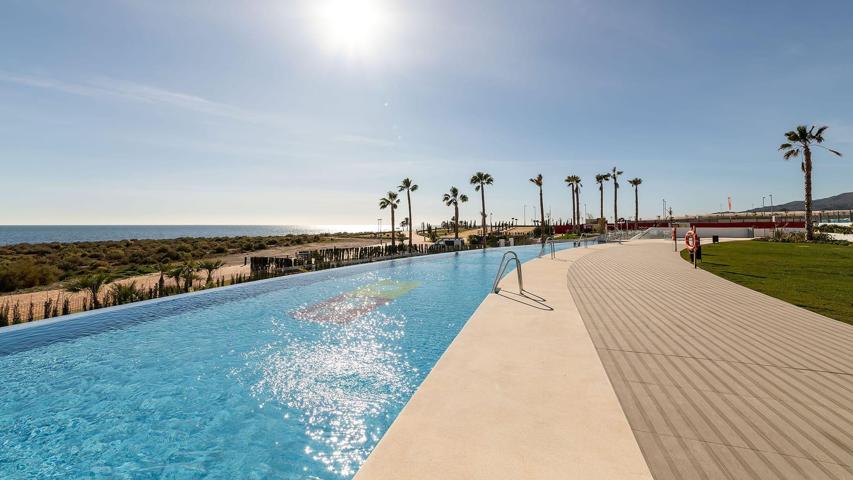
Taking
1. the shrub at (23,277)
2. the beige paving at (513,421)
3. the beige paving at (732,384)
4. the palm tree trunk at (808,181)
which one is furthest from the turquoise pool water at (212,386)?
the palm tree trunk at (808,181)

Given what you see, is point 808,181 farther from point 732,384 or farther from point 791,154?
point 732,384

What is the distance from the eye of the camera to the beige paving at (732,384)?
289 cm

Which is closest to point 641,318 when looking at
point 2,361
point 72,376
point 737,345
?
point 737,345

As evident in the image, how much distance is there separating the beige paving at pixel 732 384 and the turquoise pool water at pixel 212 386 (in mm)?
3328

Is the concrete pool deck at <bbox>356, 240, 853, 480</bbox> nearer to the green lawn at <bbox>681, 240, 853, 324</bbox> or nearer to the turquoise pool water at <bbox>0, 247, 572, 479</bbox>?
the turquoise pool water at <bbox>0, 247, 572, 479</bbox>

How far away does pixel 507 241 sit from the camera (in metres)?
40.4

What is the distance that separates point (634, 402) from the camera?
382 centimetres

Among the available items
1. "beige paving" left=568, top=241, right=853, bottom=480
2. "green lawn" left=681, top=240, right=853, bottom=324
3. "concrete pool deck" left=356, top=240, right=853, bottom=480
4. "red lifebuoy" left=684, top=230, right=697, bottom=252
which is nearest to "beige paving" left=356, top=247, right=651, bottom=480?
"concrete pool deck" left=356, top=240, right=853, bottom=480

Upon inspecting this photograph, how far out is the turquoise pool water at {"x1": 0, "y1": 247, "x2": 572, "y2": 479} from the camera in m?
4.22

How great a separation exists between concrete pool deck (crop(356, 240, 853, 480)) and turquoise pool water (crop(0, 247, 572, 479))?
1425 millimetres

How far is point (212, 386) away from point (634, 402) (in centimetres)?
656

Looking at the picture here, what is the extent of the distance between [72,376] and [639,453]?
9565 millimetres

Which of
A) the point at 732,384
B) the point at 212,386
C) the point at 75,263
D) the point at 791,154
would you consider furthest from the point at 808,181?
the point at 75,263

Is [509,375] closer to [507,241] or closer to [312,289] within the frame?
[312,289]
